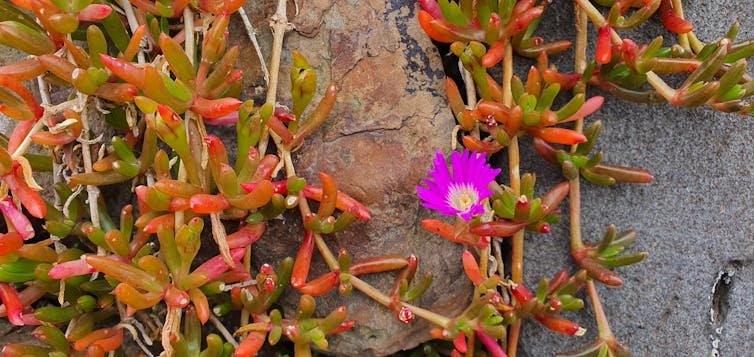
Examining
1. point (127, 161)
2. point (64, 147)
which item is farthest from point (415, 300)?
point (64, 147)

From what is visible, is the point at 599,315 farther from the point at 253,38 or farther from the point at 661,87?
the point at 253,38

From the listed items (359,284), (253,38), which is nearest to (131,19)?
(253,38)

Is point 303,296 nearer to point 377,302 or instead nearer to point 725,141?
point 377,302

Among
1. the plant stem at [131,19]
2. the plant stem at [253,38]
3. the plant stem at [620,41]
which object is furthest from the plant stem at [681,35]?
the plant stem at [131,19]

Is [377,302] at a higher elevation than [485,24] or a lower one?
lower

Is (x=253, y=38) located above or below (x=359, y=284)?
above

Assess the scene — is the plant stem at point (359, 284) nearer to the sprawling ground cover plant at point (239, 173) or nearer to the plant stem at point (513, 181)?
the sprawling ground cover plant at point (239, 173)
